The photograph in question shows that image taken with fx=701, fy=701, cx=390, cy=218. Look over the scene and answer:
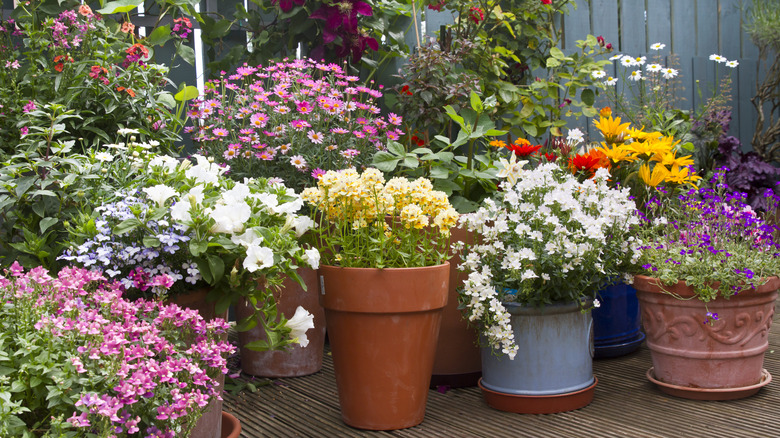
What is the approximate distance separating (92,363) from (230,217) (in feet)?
1.45

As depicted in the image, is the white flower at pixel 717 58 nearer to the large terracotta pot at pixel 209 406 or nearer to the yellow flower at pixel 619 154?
the yellow flower at pixel 619 154

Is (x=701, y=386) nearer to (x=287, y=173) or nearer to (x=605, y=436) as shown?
(x=605, y=436)

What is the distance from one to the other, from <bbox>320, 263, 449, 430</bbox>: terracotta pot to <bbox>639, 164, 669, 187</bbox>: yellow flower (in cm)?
97

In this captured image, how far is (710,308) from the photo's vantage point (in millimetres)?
2055

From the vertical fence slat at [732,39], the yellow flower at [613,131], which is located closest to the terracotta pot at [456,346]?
the yellow flower at [613,131]

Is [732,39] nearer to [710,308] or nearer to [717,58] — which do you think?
[717,58]

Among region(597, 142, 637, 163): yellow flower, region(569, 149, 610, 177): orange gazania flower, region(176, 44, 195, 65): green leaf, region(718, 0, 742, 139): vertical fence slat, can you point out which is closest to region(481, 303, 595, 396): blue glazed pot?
region(569, 149, 610, 177): orange gazania flower

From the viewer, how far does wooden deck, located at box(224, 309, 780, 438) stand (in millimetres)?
1896

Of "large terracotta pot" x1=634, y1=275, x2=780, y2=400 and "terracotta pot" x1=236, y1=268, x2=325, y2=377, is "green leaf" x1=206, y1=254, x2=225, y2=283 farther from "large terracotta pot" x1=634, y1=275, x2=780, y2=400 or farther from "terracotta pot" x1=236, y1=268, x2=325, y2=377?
"large terracotta pot" x1=634, y1=275, x2=780, y2=400

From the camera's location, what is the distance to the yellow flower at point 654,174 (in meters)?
2.46

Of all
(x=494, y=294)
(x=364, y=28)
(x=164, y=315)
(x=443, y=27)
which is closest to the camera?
(x=164, y=315)

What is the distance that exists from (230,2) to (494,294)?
1.84 metres

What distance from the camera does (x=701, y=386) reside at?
209cm

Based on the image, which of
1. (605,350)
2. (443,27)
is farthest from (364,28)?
(605,350)
